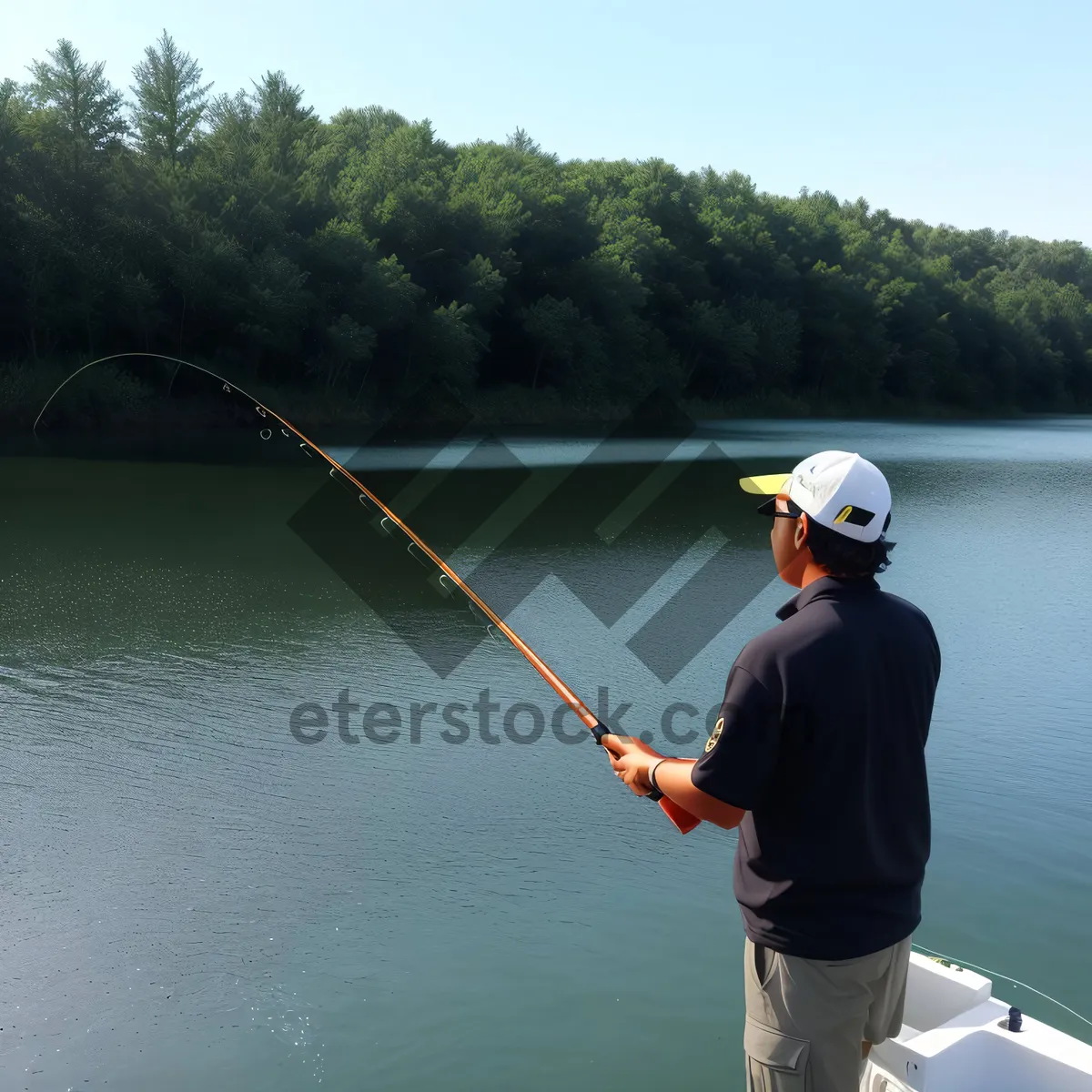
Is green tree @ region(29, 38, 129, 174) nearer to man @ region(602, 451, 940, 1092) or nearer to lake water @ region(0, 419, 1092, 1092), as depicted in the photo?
lake water @ region(0, 419, 1092, 1092)

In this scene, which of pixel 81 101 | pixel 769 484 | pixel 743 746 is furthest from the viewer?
pixel 81 101

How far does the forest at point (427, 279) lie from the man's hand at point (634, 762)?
25559 mm

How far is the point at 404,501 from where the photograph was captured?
1673 cm

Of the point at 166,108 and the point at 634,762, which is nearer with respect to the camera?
the point at 634,762

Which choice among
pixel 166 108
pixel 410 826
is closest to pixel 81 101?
pixel 166 108

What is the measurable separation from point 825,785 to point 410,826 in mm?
3529

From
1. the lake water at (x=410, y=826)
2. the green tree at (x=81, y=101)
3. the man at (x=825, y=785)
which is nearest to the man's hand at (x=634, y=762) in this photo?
the man at (x=825, y=785)

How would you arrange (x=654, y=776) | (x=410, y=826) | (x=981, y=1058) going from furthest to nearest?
(x=410, y=826)
(x=981, y=1058)
(x=654, y=776)

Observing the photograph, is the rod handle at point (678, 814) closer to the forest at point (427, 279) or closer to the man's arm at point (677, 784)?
the man's arm at point (677, 784)

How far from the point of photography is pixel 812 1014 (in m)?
1.97

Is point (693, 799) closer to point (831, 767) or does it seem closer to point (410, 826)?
point (831, 767)

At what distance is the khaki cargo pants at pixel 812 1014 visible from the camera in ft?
6.41

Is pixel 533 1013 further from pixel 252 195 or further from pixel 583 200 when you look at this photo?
pixel 583 200

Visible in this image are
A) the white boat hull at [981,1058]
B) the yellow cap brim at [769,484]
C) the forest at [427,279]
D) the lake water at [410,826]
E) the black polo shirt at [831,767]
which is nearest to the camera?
the black polo shirt at [831,767]
